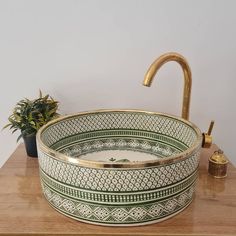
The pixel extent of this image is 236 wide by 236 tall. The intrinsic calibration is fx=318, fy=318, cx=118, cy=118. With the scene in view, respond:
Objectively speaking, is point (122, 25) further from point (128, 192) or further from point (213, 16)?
point (128, 192)

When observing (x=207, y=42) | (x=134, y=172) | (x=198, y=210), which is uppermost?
(x=207, y=42)

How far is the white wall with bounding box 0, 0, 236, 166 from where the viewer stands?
0.81 meters

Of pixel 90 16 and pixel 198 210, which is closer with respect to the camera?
pixel 198 210

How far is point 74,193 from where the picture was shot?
50cm

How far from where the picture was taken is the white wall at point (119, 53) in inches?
31.9

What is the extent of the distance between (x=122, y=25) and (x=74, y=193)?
19.0 inches

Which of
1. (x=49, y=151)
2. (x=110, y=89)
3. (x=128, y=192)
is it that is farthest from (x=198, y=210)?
(x=110, y=89)

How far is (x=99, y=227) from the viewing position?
505mm

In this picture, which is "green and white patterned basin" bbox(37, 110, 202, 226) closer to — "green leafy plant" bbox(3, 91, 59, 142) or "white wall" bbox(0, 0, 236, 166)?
"green leafy plant" bbox(3, 91, 59, 142)

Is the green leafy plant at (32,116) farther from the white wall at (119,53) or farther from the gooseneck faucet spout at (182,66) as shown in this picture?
the gooseneck faucet spout at (182,66)

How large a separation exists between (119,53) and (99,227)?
0.48 metres

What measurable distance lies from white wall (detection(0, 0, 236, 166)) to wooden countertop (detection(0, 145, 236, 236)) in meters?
0.27

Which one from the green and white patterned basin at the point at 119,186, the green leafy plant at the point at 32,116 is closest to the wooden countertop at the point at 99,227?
the green and white patterned basin at the point at 119,186

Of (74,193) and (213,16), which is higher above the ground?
(213,16)
